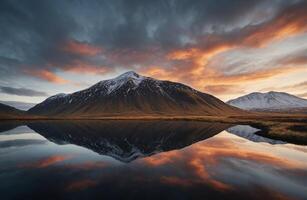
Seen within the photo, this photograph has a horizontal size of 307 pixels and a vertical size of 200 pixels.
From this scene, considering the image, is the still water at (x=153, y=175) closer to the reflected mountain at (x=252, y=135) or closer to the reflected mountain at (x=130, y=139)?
the reflected mountain at (x=130, y=139)

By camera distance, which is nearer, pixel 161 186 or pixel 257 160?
pixel 161 186

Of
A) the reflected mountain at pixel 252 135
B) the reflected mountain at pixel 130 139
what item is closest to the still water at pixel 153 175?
the reflected mountain at pixel 130 139

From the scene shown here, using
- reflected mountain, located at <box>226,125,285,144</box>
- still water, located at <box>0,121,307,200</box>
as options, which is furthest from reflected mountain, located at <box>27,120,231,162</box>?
reflected mountain, located at <box>226,125,285,144</box>

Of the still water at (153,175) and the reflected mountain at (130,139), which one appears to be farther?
the reflected mountain at (130,139)

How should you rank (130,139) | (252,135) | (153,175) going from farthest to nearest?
(252,135)
(130,139)
(153,175)

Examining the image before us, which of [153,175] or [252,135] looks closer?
[153,175]

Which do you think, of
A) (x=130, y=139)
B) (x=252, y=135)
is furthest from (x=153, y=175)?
(x=252, y=135)

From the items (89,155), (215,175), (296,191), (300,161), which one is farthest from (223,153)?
(89,155)

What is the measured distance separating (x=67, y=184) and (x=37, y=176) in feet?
16.2

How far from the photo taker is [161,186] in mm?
17484

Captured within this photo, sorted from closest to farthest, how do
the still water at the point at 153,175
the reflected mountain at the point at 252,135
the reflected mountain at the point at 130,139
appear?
the still water at the point at 153,175, the reflected mountain at the point at 130,139, the reflected mountain at the point at 252,135

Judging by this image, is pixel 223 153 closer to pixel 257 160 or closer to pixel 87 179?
pixel 257 160

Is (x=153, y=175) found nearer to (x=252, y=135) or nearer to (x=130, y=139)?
(x=130, y=139)

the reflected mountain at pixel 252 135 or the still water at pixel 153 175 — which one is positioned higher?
the reflected mountain at pixel 252 135
